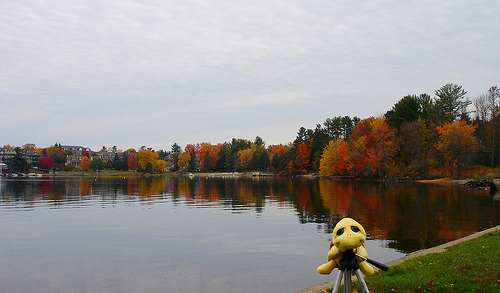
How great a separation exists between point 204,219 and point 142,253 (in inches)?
360

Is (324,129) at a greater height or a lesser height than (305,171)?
greater

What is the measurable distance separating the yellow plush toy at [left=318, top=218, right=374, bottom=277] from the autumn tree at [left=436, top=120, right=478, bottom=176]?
67.0m

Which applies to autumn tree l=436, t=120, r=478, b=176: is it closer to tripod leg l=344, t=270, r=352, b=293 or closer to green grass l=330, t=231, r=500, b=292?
green grass l=330, t=231, r=500, b=292

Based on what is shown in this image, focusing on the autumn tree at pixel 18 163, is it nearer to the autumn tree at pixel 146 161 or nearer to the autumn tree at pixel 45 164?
the autumn tree at pixel 45 164

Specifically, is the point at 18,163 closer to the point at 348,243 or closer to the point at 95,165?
the point at 95,165

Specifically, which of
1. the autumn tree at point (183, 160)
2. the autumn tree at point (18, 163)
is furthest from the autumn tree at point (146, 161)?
the autumn tree at point (18, 163)

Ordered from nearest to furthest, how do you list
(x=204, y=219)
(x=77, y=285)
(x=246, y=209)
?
(x=77, y=285)
(x=204, y=219)
(x=246, y=209)

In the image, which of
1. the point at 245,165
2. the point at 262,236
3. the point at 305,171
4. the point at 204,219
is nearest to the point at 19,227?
the point at 204,219

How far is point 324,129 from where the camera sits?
125m

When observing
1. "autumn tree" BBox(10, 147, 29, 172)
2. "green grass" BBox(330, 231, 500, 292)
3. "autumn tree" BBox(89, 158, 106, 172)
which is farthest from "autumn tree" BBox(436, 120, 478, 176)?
"autumn tree" BBox(89, 158, 106, 172)

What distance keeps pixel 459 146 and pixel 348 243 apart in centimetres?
6747

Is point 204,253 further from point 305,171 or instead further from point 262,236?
point 305,171

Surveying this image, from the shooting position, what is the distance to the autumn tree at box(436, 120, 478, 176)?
64.7m

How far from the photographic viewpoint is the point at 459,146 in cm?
6462
